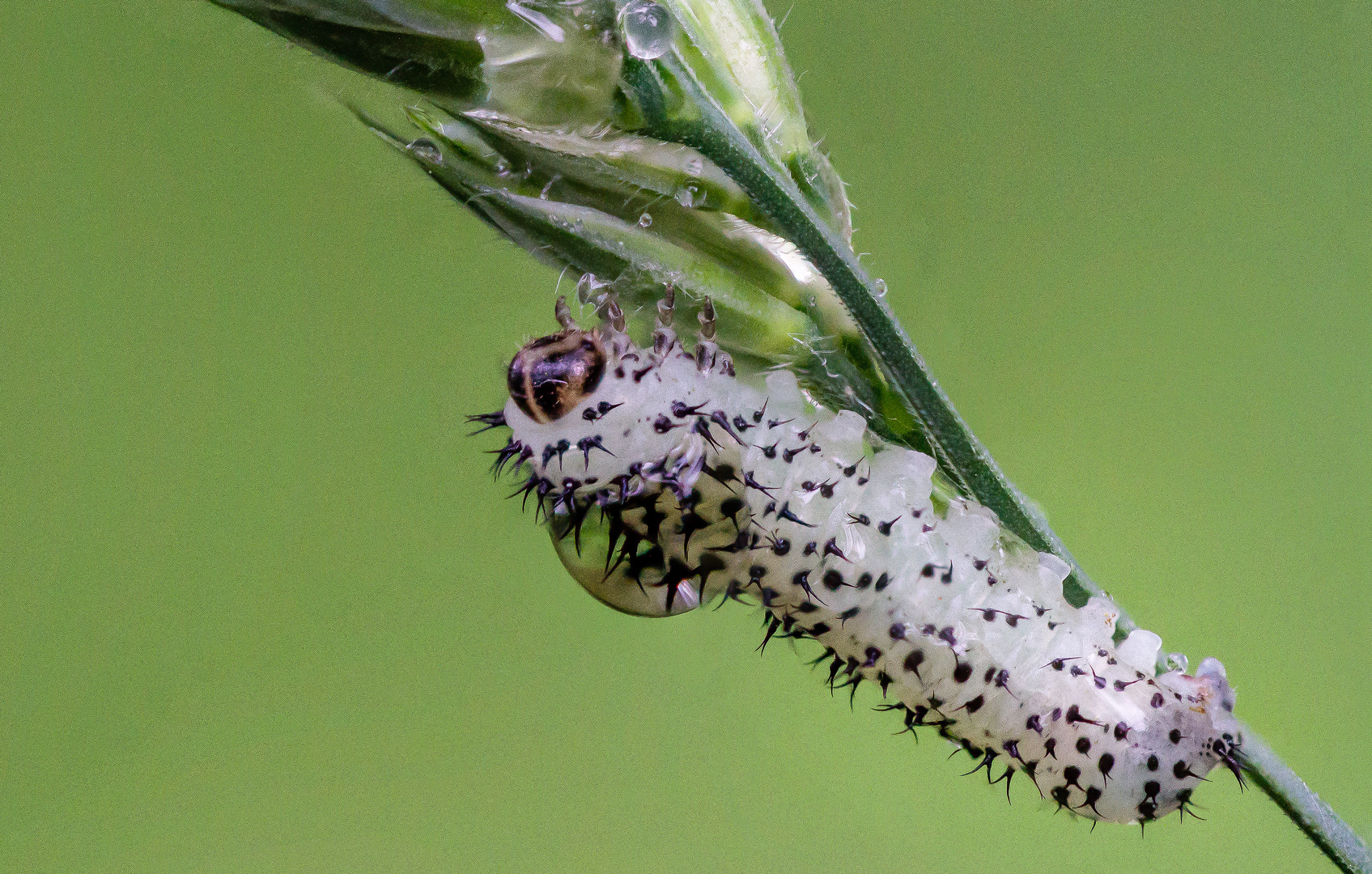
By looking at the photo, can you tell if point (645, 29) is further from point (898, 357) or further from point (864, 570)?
point (864, 570)

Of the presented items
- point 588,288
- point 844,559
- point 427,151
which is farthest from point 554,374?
point 844,559

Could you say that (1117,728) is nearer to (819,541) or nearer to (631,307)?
(819,541)

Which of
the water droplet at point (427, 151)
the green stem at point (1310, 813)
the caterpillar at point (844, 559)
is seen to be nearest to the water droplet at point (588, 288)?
the caterpillar at point (844, 559)

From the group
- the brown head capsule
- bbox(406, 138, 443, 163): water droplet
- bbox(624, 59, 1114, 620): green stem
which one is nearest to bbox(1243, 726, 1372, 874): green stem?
bbox(624, 59, 1114, 620): green stem

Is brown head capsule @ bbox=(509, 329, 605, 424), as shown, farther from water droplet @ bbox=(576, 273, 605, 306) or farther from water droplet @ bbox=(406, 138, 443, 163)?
water droplet @ bbox=(406, 138, 443, 163)

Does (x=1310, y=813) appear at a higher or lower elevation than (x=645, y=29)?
lower

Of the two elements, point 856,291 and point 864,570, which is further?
point 864,570
